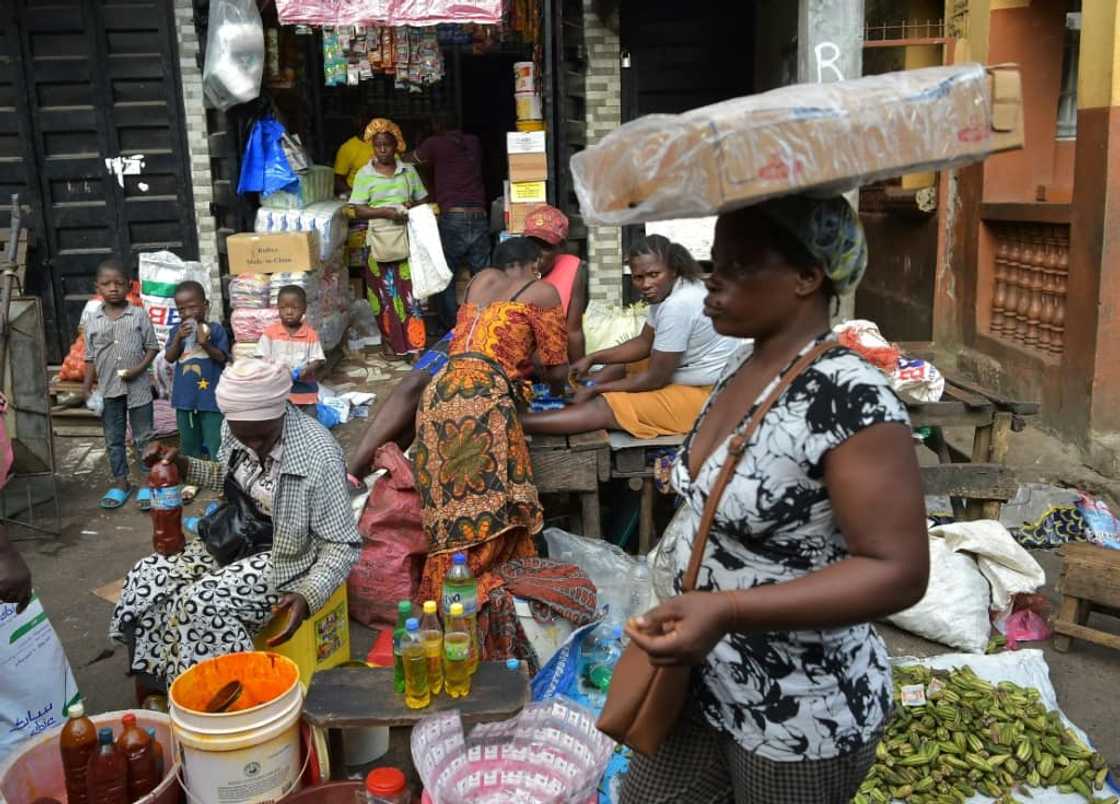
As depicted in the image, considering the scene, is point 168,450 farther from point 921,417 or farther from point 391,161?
point 391,161

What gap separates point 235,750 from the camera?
2.87m

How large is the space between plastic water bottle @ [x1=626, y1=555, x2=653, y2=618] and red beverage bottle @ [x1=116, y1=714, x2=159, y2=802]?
2194 mm

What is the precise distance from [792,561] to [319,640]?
2.56 metres

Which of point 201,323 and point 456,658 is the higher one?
point 201,323

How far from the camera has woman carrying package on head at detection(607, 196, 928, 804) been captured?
157 cm

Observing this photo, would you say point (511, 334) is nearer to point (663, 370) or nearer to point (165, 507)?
point (663, 370)

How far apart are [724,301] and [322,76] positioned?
33.9ft

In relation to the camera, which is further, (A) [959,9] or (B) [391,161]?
(B) [391,161]

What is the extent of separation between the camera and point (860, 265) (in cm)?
178

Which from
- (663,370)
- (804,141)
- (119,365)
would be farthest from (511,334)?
(804,141)

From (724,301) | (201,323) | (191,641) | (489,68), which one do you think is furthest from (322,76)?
(724,301)

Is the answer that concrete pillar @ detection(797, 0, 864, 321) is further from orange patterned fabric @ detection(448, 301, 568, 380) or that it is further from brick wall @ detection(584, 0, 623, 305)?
brick wall @ detection(584, 0, 623, 305)

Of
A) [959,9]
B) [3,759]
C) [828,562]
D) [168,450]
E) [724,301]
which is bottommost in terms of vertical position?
[3,759]

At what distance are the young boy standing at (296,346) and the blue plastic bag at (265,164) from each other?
6.35 ft
